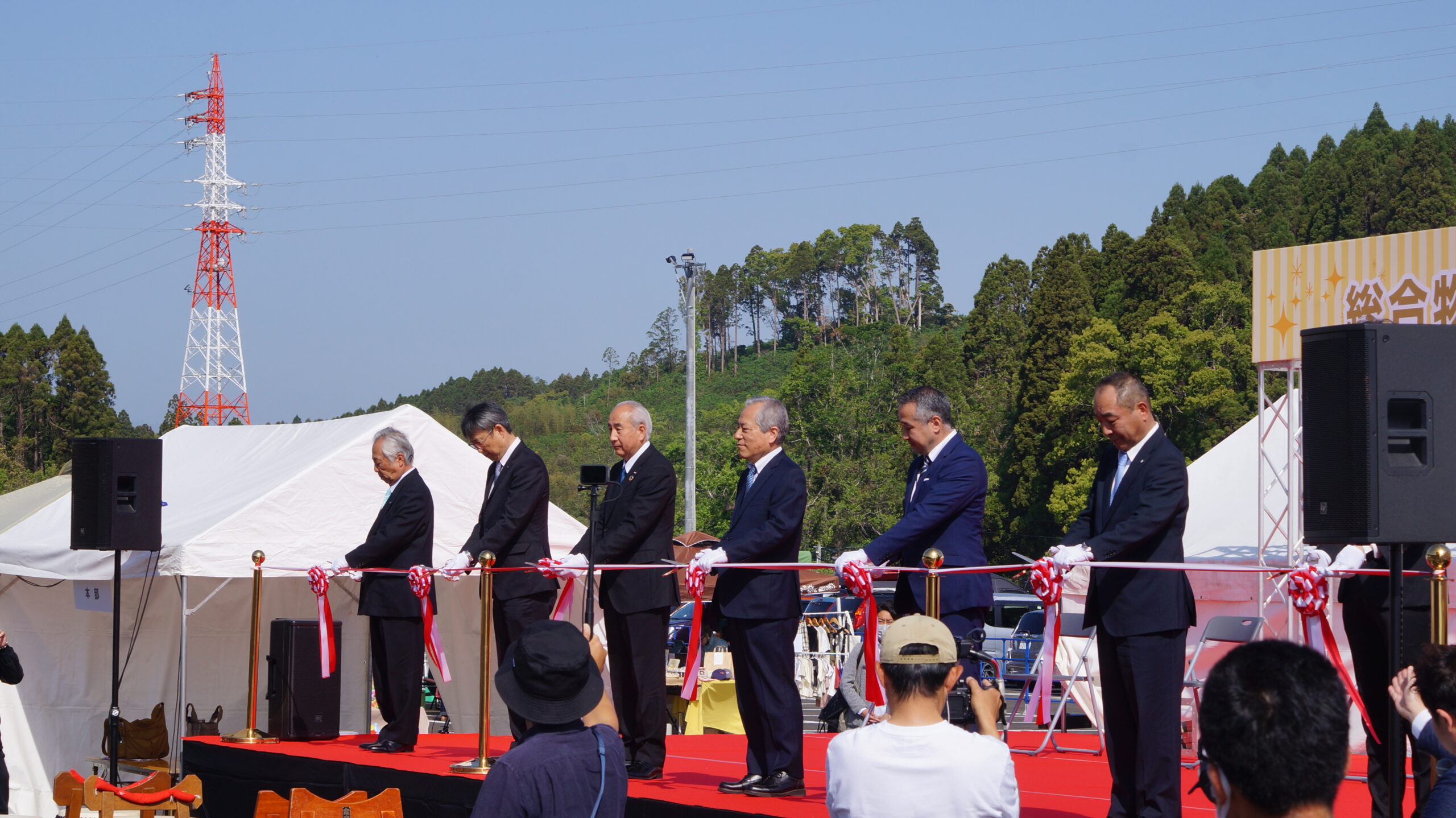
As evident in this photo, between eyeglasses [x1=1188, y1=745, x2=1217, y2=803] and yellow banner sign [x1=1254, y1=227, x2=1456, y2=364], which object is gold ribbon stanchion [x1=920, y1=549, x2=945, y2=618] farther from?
yellow banner sign [x1=1254, y1=227, x2=1456, y2=364]

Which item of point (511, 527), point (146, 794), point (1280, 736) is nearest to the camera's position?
point (1280, 736)

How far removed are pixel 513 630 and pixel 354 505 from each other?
386 cm

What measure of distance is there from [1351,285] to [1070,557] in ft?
23.5

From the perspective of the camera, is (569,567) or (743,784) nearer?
(743,784)

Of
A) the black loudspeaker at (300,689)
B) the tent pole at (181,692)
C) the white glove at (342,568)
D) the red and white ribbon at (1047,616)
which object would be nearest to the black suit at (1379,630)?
the red and white ribbon at (1047,616)

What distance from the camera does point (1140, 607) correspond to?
4.49m

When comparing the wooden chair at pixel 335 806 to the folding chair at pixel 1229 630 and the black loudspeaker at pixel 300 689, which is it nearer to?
the black loudspeaker at pixel 300 689

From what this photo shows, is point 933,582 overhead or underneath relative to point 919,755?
overhead

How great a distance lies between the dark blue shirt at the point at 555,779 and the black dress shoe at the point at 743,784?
229cm

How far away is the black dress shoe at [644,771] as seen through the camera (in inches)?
231

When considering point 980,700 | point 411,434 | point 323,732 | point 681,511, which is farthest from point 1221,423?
point 980,700

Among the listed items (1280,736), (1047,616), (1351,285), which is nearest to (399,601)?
(1047,616)

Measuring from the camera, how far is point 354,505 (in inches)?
396

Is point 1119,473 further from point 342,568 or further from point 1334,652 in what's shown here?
point 342,568
